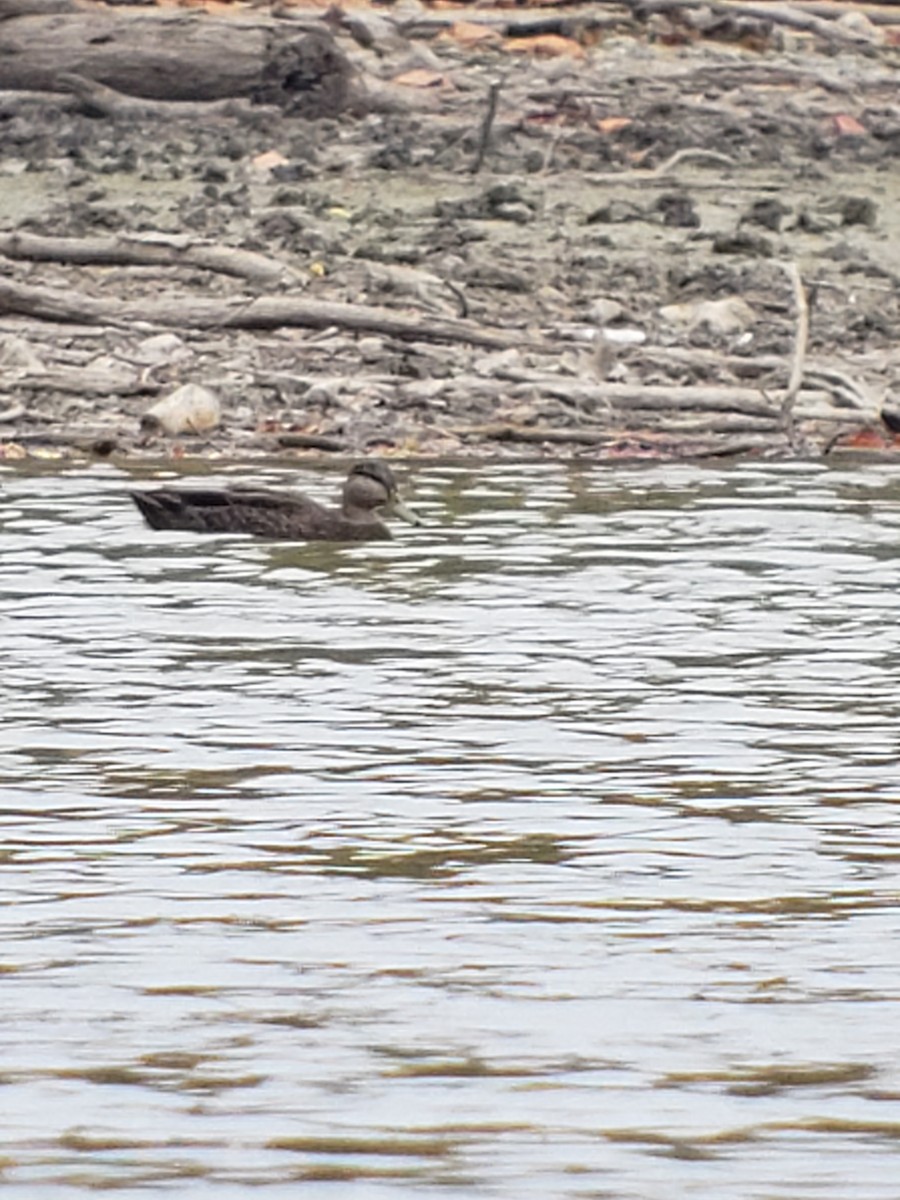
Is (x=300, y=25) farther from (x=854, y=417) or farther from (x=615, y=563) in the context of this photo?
(x=615, y=563)

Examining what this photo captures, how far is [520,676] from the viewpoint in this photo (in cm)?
941

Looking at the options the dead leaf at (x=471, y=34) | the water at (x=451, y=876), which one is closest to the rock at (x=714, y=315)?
the water at (x=451, y=876)

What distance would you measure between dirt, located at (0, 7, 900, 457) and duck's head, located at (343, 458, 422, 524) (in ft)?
9.54

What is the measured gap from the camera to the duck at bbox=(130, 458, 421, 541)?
1255 centimetres

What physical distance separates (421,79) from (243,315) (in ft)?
22.3

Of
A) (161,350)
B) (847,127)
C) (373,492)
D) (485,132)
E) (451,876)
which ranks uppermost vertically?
(451,876)

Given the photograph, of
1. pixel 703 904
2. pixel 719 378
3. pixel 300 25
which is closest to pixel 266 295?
pixel 719 378

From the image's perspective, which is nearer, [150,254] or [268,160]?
[150,254]

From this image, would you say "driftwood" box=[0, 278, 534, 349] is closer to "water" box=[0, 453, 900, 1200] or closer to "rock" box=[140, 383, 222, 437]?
"rock" box=[140, 383, 222, 437]

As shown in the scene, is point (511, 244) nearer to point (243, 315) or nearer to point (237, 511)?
point (243, 315)

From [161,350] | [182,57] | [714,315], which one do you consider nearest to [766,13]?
[182,57]

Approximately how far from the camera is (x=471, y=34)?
83.2 ft

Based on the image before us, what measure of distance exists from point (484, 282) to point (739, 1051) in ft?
45.4

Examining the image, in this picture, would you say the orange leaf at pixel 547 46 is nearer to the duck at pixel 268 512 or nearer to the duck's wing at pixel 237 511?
the duck at pixel 268 512
